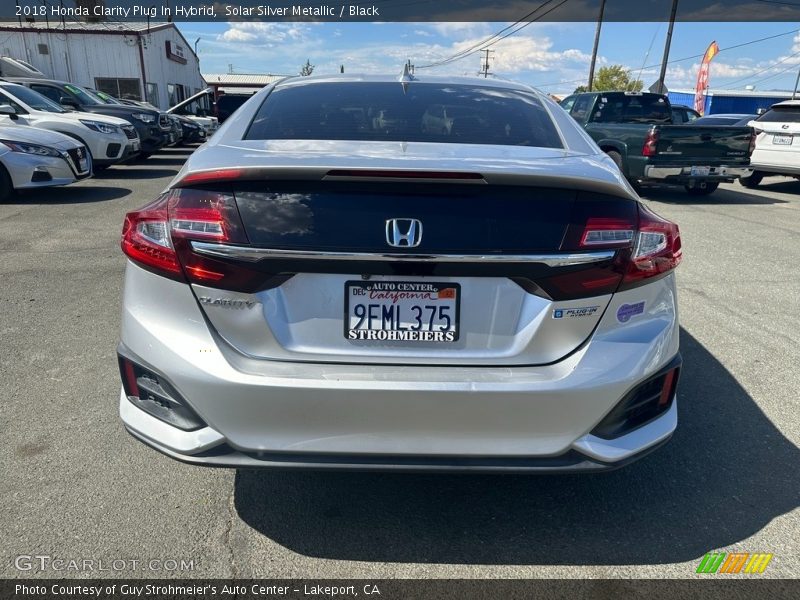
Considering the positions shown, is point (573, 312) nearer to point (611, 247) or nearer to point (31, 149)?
point (611, 247)

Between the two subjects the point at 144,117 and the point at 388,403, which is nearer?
the point at 388,403

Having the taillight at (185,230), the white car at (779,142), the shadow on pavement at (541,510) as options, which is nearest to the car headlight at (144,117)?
the white car at (779,142)

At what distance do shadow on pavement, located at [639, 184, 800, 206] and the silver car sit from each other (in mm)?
10343

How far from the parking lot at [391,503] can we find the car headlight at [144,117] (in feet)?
41.1

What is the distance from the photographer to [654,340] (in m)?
2.19

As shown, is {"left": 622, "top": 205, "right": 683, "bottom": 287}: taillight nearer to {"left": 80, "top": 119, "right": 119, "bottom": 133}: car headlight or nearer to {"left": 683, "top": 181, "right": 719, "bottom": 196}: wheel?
{"left": 683, "top": 181, "right": 719, "bottom": 196}: wheel

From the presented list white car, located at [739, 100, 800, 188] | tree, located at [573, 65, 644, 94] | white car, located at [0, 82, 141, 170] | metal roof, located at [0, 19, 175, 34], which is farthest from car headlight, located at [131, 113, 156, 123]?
tree, located at [573, 65, 644, 94]

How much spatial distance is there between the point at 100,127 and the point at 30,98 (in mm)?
1422

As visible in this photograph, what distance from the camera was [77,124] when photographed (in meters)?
11.7

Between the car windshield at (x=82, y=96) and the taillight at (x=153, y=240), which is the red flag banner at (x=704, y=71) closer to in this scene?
the car windshield at (x=82, y=96)

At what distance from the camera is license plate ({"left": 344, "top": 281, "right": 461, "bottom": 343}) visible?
2025 millimetres

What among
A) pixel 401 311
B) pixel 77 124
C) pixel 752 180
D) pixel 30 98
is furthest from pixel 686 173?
pixel 30 98

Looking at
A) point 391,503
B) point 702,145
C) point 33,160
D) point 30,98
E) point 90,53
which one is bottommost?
point 391,503

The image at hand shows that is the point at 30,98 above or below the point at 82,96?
above
